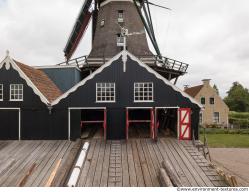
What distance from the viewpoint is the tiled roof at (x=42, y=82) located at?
18688 mm

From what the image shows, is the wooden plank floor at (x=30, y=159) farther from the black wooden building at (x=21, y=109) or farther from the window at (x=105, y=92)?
the window at (x=105, y=92)

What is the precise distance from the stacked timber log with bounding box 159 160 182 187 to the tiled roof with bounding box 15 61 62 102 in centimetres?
946

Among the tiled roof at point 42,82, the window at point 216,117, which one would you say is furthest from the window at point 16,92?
the window at point 216,117

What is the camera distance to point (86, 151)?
1588 centimetres

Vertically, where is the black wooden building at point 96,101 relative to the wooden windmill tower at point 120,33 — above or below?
below

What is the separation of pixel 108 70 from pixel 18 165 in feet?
25.8

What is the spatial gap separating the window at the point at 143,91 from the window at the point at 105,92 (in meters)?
1.53

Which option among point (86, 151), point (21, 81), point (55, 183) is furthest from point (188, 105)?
point (21, 81)

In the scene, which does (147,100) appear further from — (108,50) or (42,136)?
(108,50)

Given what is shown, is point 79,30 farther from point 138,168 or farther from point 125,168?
point 138,168

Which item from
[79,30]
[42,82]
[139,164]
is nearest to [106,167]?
[139,164]

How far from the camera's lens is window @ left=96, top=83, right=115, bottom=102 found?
58.8ft

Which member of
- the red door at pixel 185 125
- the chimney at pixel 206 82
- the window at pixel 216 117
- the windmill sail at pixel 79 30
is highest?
the windmill sail at pixel 79 30

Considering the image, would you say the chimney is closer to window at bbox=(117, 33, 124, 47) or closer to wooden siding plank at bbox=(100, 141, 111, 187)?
window at bbox=(117, 33, 124, 47)
